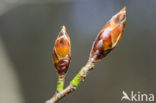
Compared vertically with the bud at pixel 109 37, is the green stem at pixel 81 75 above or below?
below

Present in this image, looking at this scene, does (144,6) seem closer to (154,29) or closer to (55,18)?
(154,29)

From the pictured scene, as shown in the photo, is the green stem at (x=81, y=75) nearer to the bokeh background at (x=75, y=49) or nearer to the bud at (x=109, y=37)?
Result: the bud at (x=109, y=37)

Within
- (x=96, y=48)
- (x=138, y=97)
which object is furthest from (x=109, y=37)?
(x=138, y=97)

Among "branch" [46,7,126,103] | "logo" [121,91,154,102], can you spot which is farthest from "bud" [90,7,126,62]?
"logo" [121,91,154,102]

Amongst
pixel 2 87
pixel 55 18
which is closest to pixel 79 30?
pixel 55 18

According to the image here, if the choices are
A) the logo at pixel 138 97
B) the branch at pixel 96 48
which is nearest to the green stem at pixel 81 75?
the branch at pixel 96 48

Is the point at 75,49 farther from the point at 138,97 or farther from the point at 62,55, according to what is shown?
the point at 62,55

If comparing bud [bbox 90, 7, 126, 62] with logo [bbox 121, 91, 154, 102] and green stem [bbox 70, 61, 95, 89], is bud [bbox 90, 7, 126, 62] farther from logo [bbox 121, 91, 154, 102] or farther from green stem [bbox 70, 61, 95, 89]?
logo [bbox 121, 91, 154, 102]
